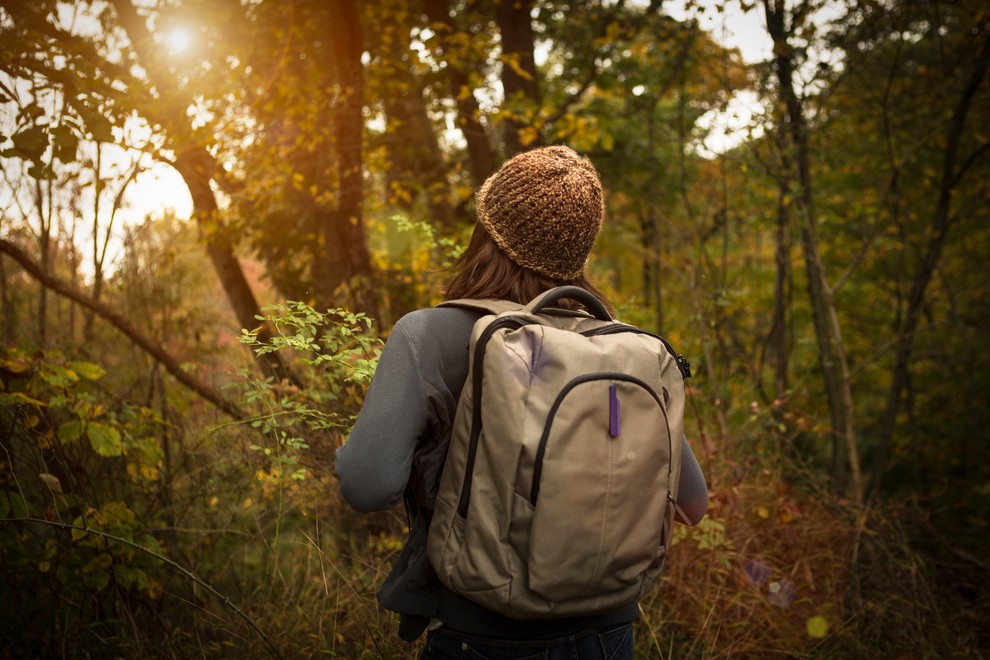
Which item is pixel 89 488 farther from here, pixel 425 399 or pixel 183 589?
pixel 425 399

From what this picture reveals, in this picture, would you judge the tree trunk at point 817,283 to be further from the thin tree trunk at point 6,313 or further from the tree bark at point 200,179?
the thin tree trunk at point 6,313

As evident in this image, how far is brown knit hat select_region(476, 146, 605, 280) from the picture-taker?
1.49 m

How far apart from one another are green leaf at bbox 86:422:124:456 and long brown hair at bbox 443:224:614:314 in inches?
66.0

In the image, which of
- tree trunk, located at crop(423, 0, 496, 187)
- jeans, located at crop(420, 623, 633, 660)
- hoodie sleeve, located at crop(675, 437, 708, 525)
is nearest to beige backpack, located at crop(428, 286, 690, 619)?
jeans, located at crop(420, 623, 633, 660)

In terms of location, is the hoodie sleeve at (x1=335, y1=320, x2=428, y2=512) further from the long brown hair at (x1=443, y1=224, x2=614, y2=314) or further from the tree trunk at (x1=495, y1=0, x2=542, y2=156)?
the tree trunk at (x1=495, y1=0, x2=542, y2=156)

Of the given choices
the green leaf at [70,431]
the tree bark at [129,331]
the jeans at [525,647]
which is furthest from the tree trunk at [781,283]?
the green leaf at [70,431]

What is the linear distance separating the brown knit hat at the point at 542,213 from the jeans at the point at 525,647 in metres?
0.78

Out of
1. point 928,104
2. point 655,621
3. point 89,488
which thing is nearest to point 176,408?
point 89,488

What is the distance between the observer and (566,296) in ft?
4.59

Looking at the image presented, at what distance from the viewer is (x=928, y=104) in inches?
255

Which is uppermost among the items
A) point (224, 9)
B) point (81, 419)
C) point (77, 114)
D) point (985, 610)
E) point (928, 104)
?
point (224, 9)

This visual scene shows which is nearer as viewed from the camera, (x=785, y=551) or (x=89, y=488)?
(x=89, y=488)

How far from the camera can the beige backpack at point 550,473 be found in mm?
1248

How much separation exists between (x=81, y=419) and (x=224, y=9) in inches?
164
